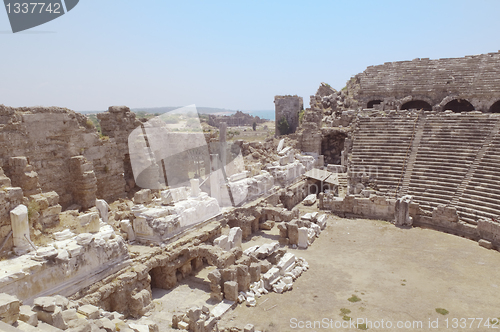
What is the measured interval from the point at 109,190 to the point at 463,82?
2315 centimetres

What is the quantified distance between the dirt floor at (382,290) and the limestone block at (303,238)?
0.28 metres

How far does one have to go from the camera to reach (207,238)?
40.6 feet

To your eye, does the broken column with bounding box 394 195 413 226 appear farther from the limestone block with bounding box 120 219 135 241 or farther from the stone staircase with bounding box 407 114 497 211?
the limestone block with bounding box 120 219 135 241

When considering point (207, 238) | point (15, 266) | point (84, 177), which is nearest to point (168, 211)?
point (207, 238)

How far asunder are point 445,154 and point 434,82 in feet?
32.1

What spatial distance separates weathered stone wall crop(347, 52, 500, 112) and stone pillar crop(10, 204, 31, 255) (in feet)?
76.7

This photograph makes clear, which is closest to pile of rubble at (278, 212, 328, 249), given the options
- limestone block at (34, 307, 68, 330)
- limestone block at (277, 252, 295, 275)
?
limestone block at (277, 252, 295, 275)

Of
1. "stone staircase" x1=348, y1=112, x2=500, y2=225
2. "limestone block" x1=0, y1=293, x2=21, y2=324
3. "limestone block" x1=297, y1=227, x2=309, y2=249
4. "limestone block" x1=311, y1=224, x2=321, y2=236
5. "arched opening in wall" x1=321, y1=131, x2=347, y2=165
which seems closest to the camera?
"limestone block" x1=0, y1=293, x2=21, y2=324

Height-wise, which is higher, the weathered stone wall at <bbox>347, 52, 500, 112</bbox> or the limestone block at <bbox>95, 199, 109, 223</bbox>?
the weathered stone wall at <bbox>347, 52, 500, 112</bbox>

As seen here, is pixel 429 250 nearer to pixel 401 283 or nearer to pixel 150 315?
pixel 401 283

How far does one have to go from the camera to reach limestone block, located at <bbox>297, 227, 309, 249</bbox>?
13.7 meters

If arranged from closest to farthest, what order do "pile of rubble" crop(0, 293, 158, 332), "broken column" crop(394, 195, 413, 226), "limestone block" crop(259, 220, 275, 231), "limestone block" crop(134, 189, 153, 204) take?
"pile of rubble" crop(0, 293, 158, 332) < "limestone block" crop(134, 189, 153, 204) < "limestone block" crop(259, 220, 275, 231) < "broken column" crop(394, 195, 413, 226)

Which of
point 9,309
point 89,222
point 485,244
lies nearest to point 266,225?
point 89,222

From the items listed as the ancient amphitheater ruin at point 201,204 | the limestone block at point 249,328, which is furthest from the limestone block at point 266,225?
the limestone block at point 249,328
